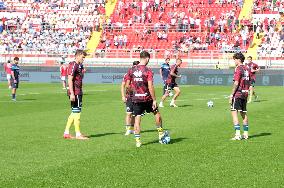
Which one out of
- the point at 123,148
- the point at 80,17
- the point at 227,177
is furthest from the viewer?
the point at 80,17

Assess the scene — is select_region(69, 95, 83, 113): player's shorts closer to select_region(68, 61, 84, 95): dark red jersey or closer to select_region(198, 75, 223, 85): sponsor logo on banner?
select_region(68, 61, 84, 95): dark red jersey

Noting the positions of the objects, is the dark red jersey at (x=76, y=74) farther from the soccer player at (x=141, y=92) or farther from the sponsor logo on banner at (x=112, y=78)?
the sponsor logo on banner at (x=112, y=78)

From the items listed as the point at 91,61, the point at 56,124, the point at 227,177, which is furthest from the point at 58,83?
the point at 227,177

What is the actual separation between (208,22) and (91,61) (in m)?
11.7

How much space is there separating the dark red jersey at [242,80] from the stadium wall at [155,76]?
32.6 meters

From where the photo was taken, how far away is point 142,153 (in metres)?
14.7

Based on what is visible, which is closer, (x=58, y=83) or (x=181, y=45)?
(x=58, y=83)

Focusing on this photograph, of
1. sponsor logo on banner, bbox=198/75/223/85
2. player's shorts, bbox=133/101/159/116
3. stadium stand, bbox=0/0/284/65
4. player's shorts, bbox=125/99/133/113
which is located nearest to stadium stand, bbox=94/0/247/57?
stadium stand, bbox=0/0/284/65

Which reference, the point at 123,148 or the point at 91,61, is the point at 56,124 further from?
the point at 91,61

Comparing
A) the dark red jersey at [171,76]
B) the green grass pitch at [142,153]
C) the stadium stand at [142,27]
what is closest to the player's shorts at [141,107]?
the green grass pitch at [142,153]

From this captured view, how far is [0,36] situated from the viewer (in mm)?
66562

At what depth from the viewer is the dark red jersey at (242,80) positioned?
17469 millimetres

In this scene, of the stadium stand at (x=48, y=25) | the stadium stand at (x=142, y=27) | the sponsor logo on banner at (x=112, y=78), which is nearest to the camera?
the sponsor logo on banner at (x=112, y=78)

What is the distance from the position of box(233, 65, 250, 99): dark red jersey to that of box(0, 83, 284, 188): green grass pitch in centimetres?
110
